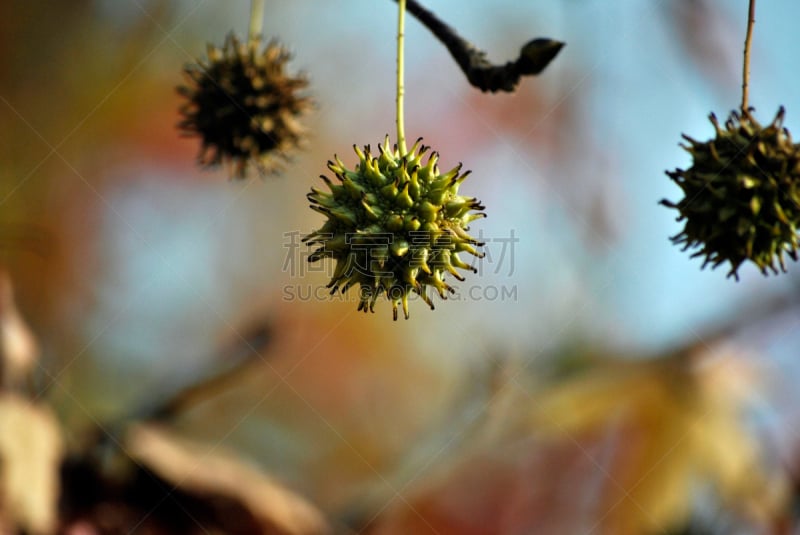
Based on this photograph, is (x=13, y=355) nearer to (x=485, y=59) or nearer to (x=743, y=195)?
(x=485, y=59)

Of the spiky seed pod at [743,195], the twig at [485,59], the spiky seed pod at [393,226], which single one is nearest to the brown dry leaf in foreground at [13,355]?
the spiky seed pod at [393,226]

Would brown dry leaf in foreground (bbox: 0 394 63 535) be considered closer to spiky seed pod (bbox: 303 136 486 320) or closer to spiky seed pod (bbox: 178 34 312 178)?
spiky seed pod (bbox: 178 34 312 178)

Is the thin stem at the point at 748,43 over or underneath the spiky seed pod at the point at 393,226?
over

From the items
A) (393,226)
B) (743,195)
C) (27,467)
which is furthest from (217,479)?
(743,195)

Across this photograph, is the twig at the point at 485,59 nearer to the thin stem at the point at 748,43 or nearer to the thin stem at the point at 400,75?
the thin stem at the point at 400,75

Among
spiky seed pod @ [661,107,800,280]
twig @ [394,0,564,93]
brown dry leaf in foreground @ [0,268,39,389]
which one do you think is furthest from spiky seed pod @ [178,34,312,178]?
spiky seed pod @ [661,107,800,280]

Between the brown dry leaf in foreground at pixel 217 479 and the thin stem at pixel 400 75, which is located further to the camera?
the brown dry leaf in foreground at pixel 217 479
